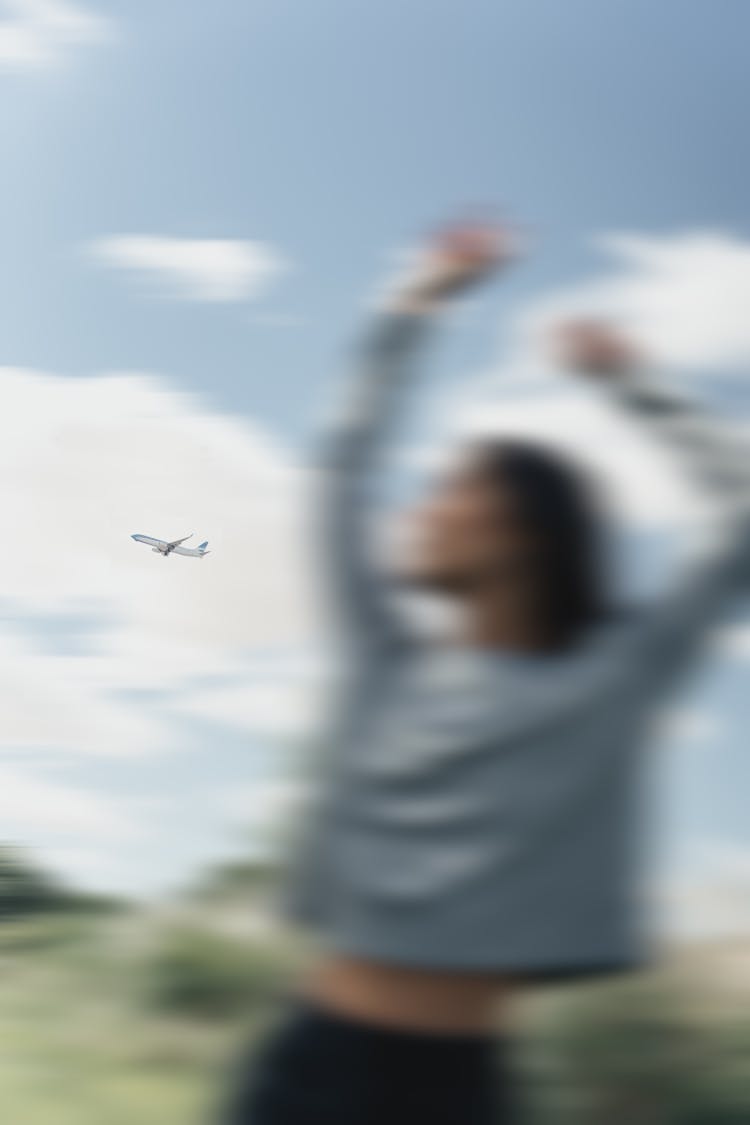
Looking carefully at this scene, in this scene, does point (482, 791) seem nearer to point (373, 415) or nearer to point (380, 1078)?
point (380, 1078)

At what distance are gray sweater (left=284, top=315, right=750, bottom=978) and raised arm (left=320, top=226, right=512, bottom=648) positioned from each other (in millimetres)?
88

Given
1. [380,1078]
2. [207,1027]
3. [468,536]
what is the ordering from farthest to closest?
[207,1027] → [468,536] → [380,1078]

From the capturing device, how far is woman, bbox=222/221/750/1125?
1226 millimetres

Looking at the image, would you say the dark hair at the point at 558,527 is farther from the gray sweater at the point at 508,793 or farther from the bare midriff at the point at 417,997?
the bare midriff at the point at 417,997

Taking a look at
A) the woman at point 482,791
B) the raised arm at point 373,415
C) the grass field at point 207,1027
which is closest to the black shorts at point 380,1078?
the woman at point 482,791

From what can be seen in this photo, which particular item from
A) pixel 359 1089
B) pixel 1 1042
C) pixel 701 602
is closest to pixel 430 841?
pixel 359 1089

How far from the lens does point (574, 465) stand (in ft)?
4.37

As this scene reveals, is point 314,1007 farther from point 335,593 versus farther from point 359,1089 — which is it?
point 335,593

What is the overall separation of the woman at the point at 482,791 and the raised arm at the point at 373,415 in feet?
0.09

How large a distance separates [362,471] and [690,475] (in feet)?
1.10

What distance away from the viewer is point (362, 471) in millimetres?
1366

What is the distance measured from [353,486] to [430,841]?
1.22 feet

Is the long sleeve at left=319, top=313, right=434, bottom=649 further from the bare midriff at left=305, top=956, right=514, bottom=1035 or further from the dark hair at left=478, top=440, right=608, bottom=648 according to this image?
the bare midriff at left=305, top=956, right=514, bottom=1035

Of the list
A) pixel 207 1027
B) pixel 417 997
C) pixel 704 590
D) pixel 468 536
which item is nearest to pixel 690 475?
pixel 704 590
